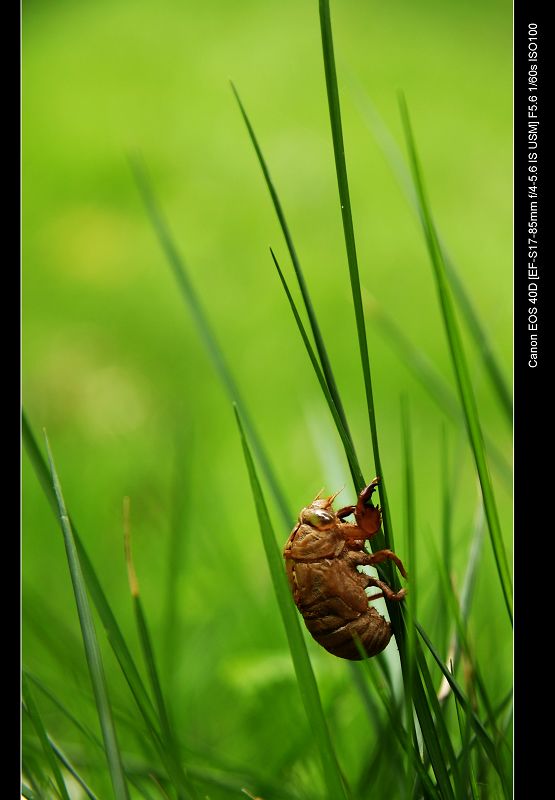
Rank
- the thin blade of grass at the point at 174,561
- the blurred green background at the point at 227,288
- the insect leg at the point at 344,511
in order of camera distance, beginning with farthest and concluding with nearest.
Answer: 1. the blurred green background at the point at 227,288
2. the thin blade of grass at the point at 174,561
3. the insect leg at the point at 344,511

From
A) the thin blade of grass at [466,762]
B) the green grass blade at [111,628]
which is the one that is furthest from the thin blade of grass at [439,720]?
Result: the green grass blade at [111,628]

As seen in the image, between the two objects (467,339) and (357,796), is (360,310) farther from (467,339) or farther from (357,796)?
(467,339)

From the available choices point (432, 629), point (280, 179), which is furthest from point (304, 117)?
point (432, 629)

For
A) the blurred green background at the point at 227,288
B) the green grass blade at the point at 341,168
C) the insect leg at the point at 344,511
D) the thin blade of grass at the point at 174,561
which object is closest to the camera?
the green grass blade at the point at 341,168

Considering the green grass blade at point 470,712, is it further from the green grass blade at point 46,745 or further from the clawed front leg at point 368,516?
the green grass blade at point 46,745

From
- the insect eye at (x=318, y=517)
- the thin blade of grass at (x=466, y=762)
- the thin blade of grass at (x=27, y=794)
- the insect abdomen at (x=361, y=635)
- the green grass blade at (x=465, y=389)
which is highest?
the green grass blade at (x=465, y=389)

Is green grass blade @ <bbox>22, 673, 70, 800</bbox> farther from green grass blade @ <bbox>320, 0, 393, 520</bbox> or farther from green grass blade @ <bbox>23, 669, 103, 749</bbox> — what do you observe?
green grass blade @ <bbox>320, 0, 393, 520</bbox>

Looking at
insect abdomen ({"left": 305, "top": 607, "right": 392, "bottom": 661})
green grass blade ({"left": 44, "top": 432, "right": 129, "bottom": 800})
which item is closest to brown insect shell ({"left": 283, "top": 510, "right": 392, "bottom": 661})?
insect abdomen ({"left": 305, "top": 607, "right": 392, "bottom": 661})
